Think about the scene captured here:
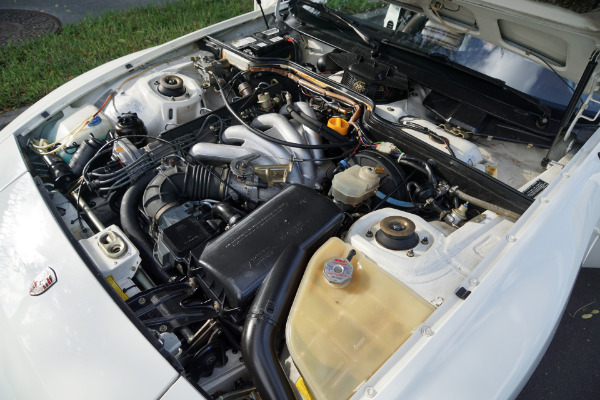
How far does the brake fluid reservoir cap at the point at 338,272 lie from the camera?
131cm

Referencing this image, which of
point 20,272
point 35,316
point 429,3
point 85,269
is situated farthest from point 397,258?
point 429,3

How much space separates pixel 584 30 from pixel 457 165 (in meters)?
0.76

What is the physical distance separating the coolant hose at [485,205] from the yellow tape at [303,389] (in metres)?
1.06

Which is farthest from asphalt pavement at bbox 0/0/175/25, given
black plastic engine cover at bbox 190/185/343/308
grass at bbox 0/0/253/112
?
black plastic engine cover at bbox 190/185/343/308

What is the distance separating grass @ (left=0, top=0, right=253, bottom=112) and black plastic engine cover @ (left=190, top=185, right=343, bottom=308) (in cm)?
388

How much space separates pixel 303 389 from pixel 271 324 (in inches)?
8.1

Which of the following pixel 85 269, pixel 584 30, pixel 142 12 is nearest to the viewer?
pixel 85 269

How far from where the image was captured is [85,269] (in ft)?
4.71

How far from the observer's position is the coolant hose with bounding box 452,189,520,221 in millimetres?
1687

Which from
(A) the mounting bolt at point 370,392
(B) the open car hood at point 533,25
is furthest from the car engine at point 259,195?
(B) the open car hood at point 533,25

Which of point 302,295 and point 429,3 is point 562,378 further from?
point 429,3

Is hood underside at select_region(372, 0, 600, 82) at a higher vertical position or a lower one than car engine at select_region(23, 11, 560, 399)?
higher

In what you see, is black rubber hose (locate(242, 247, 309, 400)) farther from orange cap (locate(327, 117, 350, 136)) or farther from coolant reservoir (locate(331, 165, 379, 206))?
orange cap (locate(327, 117, 350, 136))

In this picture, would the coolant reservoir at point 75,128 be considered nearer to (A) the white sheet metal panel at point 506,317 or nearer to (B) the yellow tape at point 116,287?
(B) the yellow tape at point 116,287
